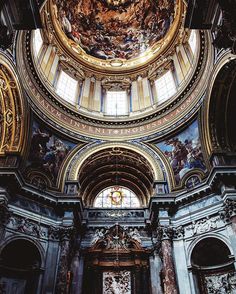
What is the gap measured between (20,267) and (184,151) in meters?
10.8

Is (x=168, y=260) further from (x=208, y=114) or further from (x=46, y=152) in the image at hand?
(x=46, y=152)

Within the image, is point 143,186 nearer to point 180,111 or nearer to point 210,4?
point 180,111

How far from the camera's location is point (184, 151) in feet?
54.6

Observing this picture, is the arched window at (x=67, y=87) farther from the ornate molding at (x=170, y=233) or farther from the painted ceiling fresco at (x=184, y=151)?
the ornate molding at (x=170, y=233)

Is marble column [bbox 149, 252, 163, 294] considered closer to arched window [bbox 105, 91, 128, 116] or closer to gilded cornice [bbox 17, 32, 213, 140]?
gilded cornice [bbox 17, 32, 213, 140]

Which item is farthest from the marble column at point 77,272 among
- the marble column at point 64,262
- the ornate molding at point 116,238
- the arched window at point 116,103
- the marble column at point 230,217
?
the arched window at point 116,103

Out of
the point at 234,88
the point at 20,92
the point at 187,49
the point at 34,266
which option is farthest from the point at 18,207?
the point at 187,49

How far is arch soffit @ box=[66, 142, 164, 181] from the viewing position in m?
16.8

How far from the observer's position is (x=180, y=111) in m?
17.3

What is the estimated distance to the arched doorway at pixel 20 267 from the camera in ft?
41.5

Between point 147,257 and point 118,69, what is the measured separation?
13.9 meters

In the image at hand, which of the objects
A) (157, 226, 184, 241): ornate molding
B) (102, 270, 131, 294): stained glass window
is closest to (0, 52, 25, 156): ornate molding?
(157, 226, 184, 241): ornate molding

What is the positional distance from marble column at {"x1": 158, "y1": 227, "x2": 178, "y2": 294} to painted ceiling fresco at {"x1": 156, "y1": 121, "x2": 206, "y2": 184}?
3178 millimetres

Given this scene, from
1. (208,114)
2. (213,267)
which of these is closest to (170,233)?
(213,267)
